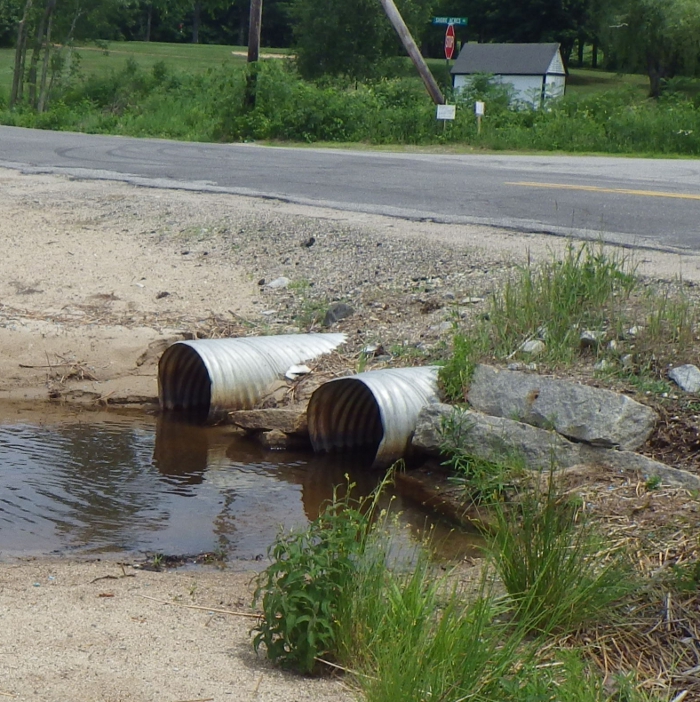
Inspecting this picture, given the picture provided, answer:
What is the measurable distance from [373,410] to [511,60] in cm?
4791

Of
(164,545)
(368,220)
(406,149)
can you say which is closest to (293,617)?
(164,545)

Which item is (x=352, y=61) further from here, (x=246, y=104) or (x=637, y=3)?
(x=246, y=104)

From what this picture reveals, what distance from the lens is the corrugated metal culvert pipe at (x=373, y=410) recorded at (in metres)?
5.84

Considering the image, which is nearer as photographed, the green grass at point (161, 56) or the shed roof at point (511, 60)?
the shed roof at point (511, 60)

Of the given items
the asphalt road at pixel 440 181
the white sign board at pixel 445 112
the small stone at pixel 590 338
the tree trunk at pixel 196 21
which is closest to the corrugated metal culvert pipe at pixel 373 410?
the small stone at pixel 590 338

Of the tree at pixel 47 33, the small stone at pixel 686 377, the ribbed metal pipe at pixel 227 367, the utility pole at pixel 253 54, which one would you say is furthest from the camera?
the tree at pixel 47 33

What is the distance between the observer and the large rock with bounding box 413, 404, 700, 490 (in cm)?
503

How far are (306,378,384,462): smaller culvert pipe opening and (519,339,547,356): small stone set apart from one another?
0.96m

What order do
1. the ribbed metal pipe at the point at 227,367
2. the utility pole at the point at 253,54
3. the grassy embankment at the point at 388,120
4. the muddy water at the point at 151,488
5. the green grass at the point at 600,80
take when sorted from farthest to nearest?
the green grass at the point at 600,80
the utility pole at the point at 253,54
the grassy embankment at the point at 388,120
the ribbed metal pipe at the point at 227,367
the muddy water at the point at 151,488

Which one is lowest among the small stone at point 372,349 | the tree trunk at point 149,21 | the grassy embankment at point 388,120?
the small stone at point 372,349

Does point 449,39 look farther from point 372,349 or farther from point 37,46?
point 372,349

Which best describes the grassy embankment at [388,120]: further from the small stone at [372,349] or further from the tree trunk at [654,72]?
the tree trunk at [654,72]

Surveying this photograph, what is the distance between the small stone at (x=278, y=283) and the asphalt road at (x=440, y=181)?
1.90 metres

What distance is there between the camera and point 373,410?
262 inches
